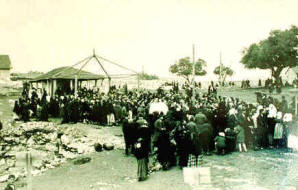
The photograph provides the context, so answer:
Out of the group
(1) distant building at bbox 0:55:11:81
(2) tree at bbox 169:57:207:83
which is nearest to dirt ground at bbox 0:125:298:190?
(1) distant building at bbox 0:55:11:81

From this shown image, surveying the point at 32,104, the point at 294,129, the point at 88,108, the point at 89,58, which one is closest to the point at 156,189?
the point at 294,129

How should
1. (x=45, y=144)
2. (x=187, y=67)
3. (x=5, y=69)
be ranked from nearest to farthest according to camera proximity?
(x=45, y=144) → (x=5, y=69) → (x=187, y=67)

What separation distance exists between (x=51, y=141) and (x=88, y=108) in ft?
12.3

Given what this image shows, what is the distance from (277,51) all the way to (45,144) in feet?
125

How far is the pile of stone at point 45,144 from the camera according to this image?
1323 centimetres

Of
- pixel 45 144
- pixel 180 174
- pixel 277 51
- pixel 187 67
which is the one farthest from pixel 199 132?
pixel 187 67

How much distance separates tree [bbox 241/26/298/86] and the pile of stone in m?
35.4

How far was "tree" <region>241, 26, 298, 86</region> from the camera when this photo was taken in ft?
152

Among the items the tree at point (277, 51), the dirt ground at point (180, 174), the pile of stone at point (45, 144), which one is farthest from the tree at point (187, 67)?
the dirt ground at point (180, 174)

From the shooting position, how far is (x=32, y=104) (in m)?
21.5

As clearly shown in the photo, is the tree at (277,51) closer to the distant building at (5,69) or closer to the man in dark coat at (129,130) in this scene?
the distant building at (5,69)

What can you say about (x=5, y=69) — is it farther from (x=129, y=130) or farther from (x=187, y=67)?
(x=129, y=130)

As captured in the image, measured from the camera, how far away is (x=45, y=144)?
16.6 meters

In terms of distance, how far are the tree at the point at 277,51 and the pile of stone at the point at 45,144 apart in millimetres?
35386
